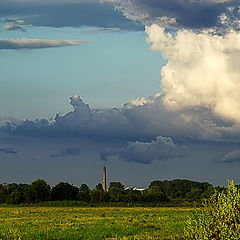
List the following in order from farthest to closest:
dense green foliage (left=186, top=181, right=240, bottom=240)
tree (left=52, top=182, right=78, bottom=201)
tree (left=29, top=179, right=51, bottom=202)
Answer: tree (left=52, top=182, right=78, bottom=201)
tree (left=29, top=179, right=51, bottom=202)
dense green foliage (left=186, top=181, right=240, bottom=240)

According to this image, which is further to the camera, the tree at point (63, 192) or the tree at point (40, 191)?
the tree at point (63, 192)

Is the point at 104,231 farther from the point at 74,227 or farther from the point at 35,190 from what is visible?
the point at 35,190

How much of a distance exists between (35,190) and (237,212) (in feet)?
294

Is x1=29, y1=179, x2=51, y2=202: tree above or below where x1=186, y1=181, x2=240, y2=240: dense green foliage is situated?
above

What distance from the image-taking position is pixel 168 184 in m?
174

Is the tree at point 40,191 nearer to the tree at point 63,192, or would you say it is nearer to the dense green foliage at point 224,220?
the tree at point 63,192

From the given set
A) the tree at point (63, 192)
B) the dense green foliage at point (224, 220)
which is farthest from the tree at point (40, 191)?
the dense green foliage at point (224, 220)

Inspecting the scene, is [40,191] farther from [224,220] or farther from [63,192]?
[224,220]

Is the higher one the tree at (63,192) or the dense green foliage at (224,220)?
the tree at (63,192)

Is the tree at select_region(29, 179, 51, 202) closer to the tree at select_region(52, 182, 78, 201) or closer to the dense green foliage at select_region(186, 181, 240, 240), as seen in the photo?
the tree at select_region(52, 182, 78, 201)

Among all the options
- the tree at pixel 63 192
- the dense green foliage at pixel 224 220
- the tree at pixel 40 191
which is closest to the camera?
the dense green foliage at pixel 224 220

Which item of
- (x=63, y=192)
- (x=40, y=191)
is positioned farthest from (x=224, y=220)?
(x=63, y=192)

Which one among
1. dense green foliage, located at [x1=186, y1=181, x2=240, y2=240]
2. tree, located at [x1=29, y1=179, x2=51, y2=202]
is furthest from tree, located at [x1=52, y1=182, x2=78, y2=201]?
dense green foliage, located at [x1=186, y1=181, x2=240, y2=240]

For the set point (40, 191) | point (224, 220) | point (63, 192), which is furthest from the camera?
point (63, 192)
